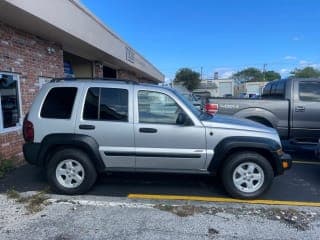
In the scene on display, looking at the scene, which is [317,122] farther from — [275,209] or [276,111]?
[275,209]

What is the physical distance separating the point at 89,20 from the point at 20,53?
110 inches

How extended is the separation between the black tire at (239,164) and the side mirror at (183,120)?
2.91 feet

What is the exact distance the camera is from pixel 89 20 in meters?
9.91

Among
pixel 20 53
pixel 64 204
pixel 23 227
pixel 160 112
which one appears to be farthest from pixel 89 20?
pixel 23 227

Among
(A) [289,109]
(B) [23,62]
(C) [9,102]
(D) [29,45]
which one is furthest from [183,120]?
(D) [29,45]

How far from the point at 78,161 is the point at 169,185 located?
1724 millimetres

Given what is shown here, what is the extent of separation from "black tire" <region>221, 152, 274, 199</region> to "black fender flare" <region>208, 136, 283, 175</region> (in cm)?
10

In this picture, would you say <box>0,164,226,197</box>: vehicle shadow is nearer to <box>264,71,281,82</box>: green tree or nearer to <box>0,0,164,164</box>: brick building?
<box>0,0,164,164</box>: brick building

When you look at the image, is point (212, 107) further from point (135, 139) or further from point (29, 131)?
point (29, 131)

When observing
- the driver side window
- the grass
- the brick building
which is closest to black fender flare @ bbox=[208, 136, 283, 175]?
the driver side window

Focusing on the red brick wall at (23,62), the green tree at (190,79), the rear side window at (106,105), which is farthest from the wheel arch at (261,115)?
the green tree at (190,79)

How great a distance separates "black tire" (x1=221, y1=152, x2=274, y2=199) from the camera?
17.1ft

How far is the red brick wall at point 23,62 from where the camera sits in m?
7.22

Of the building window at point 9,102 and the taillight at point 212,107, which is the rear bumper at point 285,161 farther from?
the building window at point 9,102
